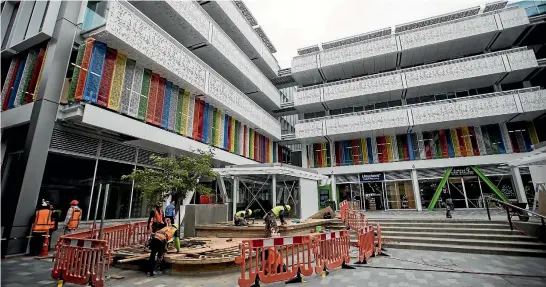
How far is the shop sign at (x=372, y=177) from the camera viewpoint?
24.1 meters

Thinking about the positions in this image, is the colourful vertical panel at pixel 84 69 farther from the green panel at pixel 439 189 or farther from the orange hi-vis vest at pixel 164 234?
the green panel at pixel 439 189

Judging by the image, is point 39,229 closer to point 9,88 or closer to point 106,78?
point 106,78

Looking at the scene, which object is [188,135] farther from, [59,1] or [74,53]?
[59,1]

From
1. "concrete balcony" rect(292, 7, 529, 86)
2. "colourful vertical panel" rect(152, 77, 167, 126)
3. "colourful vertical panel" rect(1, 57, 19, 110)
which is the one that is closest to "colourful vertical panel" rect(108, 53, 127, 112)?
"colourful vertical panel" rect(152, 77, 167, 126)

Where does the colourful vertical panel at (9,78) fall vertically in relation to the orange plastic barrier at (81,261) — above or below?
above

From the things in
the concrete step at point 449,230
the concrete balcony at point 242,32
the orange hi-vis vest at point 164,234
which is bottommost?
the concrete step at point 449,230

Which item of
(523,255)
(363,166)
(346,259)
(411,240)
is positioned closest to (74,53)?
(346,259)

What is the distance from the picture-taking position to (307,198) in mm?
16984

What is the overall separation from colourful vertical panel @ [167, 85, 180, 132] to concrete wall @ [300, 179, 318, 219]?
861cm

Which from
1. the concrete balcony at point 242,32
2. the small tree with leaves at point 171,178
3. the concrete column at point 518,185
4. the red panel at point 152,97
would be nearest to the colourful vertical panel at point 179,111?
the red panel at point 152,97

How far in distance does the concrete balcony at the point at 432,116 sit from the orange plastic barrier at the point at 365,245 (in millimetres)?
16062

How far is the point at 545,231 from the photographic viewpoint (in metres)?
9.40

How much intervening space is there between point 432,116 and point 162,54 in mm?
20992

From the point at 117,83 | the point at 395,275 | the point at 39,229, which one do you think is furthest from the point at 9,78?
the point at 395,275
